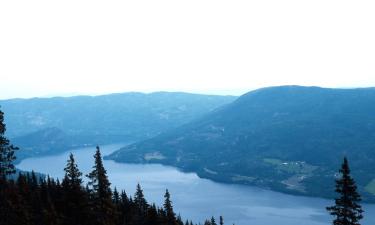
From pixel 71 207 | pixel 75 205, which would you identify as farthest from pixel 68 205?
pixel 75 205

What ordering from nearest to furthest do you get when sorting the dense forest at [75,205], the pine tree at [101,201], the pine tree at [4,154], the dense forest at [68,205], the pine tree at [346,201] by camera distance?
1. the pine tree at [346,201]
2. the dense forest at [75,205]
3. the dense forest at [68,205]
4. the pine tree at [101,201]
5. the pine tree at [4,154]

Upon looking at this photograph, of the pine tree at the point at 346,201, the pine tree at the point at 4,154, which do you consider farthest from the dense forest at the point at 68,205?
the pine tree at the point at 346,201

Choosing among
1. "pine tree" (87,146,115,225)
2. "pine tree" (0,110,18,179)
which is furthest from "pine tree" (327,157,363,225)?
"pine tree" (0,110,18,179)

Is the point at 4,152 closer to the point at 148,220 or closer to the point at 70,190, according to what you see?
the point at 70,190

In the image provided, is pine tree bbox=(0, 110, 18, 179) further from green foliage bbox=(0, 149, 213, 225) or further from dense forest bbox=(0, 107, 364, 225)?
green foliage bbox=(0, 149, 213, 225)

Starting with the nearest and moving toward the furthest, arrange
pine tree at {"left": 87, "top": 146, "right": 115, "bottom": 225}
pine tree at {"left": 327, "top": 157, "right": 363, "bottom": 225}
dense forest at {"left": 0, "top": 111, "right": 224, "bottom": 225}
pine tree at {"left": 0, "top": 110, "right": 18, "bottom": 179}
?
pine tree at {"left": 327, "top": 157, "right": 363, "bottom": 225} → dense forest at {"left": 0, "top": 111, "right": 224, "bottom": 225} → pine tree at {"left": 87, "top": 146, "right": 115, "bottom": 225} → pine tree at {"left": 0, "top": 110, "right": 18, "bottom": 179}

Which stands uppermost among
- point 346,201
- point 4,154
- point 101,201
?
point 4,154

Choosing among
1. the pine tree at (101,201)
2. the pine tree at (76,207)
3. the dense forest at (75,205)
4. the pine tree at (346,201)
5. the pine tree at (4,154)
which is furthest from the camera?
the pine tree at (4,154)

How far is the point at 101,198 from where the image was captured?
4706 centimetres

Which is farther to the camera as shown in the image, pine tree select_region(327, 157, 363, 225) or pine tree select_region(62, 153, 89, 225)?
pine tree select_region(62, 153, 89, 225)

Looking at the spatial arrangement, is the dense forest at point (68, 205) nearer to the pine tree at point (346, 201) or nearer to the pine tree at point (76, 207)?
the pine tree at point (76, 207)

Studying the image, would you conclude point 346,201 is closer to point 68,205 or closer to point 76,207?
point 76,207

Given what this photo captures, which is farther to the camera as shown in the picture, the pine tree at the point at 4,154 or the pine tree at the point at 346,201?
the pine tree at the point at 4,154

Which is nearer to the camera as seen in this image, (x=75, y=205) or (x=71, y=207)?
(x=75, y=205)
